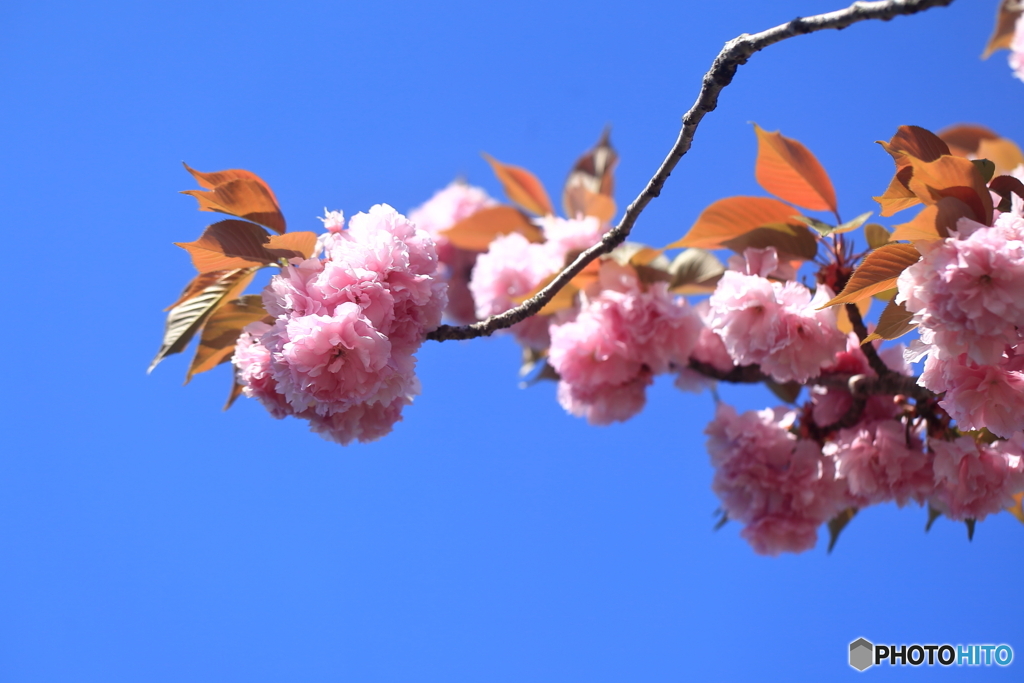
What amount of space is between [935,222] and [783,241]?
1.25ft

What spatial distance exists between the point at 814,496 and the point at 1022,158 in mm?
969

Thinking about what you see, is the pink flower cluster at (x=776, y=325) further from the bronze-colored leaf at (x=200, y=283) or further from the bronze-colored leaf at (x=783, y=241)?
the bronze-colored leaf at (x=200, y=283)

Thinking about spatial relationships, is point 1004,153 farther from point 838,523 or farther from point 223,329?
point 223,329

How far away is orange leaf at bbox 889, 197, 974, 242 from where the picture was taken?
928 millimetres

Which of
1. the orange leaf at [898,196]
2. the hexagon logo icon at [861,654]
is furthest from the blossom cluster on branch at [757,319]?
the hexagon logo icon at [861,654]

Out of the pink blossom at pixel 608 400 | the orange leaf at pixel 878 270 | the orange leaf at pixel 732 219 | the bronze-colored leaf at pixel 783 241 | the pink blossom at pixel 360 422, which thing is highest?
the orange leaf at pixel 732 219

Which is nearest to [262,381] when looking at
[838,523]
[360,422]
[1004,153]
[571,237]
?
[360,422]

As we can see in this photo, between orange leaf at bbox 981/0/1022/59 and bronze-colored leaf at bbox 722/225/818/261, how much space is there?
3.18 feet

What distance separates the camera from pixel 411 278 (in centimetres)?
100

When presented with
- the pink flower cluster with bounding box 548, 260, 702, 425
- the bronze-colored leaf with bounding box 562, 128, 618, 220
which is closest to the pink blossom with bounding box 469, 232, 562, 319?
the pink flower cluster with bounding box 548, 260, 702, 425

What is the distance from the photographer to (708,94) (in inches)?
37.0

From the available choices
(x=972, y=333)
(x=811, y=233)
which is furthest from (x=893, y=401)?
(x=972, y=333)

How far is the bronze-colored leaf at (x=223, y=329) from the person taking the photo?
121 cm

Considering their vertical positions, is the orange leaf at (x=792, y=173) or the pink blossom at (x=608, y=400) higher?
the orange leaf at (x=792, y=173)
